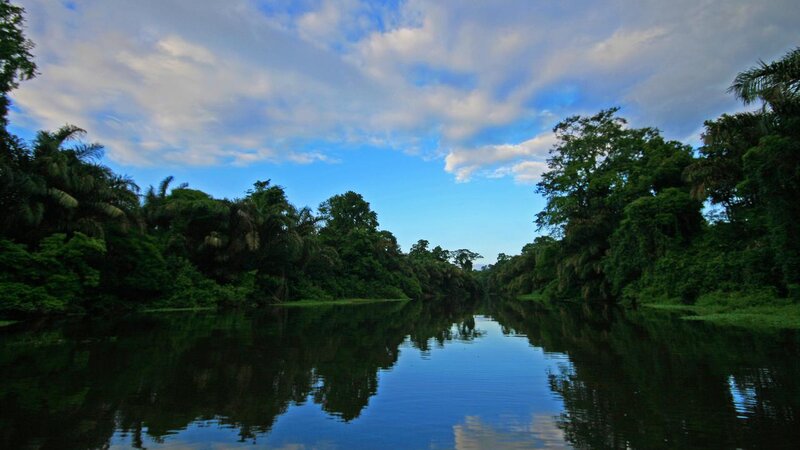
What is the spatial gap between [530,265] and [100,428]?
77.6 m

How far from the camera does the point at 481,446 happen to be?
5.05 m

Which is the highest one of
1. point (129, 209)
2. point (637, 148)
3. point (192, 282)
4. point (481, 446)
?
point (637, 148)

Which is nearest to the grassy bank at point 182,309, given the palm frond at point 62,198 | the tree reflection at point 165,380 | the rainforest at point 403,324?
the rainforest at point 403,324

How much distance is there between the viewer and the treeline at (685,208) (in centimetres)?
1841

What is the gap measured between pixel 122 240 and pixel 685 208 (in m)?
33.1

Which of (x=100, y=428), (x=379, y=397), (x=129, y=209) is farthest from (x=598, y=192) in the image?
(x=100, y=428)

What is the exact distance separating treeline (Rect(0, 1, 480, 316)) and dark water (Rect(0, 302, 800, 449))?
7.75m

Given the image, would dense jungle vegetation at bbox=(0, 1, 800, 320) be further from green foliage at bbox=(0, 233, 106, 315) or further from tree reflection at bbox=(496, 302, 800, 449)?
tree reflection at bbox=(496, 302, 800, 449)

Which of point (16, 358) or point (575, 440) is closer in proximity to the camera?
point (575, 440)

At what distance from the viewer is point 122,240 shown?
24.9 meters

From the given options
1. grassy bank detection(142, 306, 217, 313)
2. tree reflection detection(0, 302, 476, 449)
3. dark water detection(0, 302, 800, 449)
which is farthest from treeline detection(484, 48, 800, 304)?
grassy bank detection(142, 306, 217, 313)

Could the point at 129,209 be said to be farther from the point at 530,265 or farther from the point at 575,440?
the point at 530,265

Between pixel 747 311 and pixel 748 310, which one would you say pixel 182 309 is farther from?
pixel 748 310

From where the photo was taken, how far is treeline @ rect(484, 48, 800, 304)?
1841 cm
